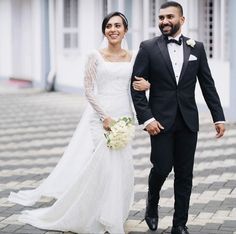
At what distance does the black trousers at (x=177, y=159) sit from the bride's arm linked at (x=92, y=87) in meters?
0.45

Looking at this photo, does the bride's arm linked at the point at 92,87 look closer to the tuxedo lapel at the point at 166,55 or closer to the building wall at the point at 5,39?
the tuxedo lapel at the point at 166,55

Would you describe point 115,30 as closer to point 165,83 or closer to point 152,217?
point 165,83

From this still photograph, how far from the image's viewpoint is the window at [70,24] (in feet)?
62.3

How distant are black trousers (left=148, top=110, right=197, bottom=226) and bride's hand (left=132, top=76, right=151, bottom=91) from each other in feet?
1.06

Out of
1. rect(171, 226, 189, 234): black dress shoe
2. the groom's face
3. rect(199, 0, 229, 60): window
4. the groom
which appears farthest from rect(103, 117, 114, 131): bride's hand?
rect(199, 0, 229, 60): window

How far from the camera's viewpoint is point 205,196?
7246 mm

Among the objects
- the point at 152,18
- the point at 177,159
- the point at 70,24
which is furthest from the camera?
the point at 70,24

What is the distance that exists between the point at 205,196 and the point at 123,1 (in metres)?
9.85

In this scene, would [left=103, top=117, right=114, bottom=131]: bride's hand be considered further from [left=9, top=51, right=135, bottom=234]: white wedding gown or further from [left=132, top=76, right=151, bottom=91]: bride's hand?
[left=132, top=76, right=151, bottom=91]: bride's hand

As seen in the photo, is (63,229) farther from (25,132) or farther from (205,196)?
(25,132)

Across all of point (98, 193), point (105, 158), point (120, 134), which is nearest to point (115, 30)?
point (120, 134)

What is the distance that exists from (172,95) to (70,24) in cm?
1401

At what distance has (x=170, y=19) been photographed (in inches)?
212

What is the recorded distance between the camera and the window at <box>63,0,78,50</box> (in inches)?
748
